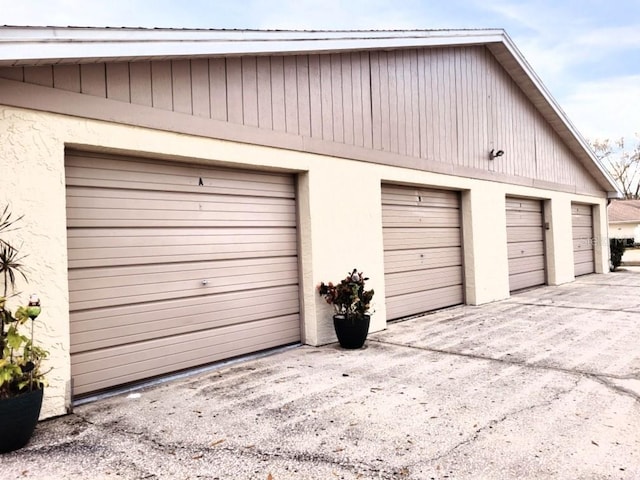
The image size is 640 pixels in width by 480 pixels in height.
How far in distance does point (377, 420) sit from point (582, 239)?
12675mm

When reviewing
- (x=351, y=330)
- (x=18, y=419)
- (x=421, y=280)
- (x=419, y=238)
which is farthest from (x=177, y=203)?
(x=421, y=280)

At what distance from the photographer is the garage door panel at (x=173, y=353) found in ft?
12.7

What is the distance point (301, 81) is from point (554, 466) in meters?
4.78

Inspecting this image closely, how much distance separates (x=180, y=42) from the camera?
13.2 ft

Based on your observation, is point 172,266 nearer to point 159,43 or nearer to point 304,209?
point 304,209

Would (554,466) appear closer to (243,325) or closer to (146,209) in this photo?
(243,325)

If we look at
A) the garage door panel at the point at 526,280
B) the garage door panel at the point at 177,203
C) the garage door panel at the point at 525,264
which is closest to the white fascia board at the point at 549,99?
the garage door panel at the point at 525,264

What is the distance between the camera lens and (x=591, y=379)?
157 inches

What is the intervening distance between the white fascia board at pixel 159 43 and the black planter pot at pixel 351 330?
3.22 meters

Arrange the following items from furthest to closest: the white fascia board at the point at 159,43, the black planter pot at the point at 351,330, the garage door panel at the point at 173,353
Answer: the black planter pot at the point at 351,330, the garage door panel at the point at 173,353, the white fascia board at the point at 159,43

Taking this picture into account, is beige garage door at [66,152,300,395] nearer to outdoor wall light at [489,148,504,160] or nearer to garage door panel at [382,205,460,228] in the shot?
garage door panel at [382,205,460,228]

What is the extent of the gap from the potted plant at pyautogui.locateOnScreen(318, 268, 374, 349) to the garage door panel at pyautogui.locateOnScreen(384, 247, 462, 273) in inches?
62.7

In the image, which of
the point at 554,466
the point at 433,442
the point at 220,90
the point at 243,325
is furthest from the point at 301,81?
the point at 554,466

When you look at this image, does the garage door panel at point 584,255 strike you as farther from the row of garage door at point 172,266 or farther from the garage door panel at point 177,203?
the garage door panel at point 177,203
